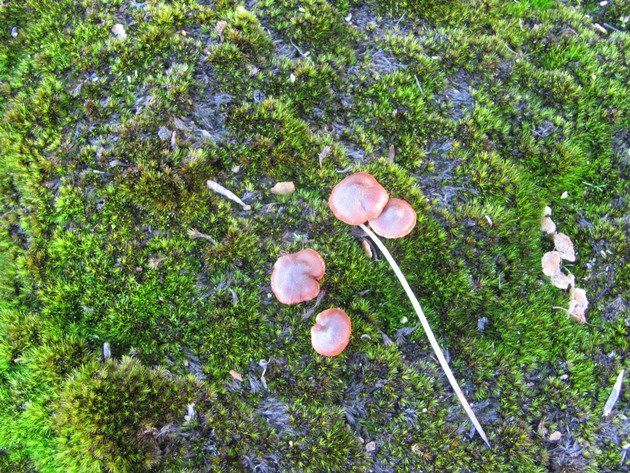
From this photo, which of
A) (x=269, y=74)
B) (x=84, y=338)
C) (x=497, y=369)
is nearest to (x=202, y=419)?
(x=84, y=338)

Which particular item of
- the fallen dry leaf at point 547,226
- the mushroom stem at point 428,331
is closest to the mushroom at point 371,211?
the mushroom stem at point 428,331

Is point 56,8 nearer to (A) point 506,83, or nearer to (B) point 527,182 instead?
(A) point 506,83

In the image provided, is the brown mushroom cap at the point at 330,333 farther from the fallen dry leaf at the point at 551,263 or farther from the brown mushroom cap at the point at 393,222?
the fallen dry leaf at the point at 551,263

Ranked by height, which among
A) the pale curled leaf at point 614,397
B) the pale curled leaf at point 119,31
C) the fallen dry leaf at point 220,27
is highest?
the fallen dry leaf at point 220,27

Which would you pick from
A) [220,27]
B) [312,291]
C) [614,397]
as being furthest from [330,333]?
[220,27]

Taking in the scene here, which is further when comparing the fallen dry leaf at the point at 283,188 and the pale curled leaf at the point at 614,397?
the fallen dry leaf at the point at 283,188

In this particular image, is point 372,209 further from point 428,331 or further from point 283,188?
point 428,331

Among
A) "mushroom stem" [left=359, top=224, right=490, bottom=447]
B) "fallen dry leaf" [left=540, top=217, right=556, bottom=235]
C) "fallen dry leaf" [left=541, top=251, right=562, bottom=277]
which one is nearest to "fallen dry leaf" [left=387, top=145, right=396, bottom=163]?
"mushroom stem" [left=359, top=224, right=490, bottom=447]

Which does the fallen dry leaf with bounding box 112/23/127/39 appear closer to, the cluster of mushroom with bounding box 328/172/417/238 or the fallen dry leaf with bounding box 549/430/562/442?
the cluster of mushroom with bounding box 328/172/417/238

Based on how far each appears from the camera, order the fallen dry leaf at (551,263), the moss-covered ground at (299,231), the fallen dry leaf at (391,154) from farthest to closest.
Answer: the fallen dry leaf at (391,154) < the fallen dry leaf at (551,263) < the moss-covered ground at (299,231)
